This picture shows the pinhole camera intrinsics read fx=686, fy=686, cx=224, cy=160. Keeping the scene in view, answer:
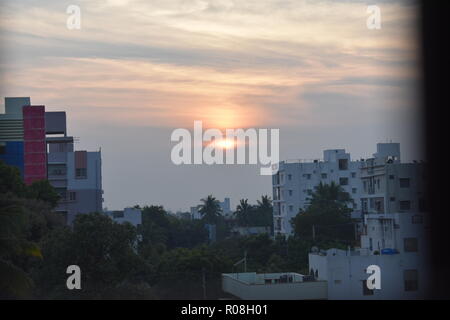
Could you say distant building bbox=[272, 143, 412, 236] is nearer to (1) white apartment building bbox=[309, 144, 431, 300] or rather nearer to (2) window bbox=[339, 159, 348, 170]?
(2) window bbox=[339, 159, 348, 170]

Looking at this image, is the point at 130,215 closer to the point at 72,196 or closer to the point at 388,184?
the point at 72,196

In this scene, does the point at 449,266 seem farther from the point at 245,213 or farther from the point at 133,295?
the point at 245,213

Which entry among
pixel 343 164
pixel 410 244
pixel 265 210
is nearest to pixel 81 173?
pixel 343 164

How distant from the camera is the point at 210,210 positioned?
24812 mm

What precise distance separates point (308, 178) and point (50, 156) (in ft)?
26.9

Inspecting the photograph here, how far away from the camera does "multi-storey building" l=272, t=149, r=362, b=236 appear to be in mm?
20266

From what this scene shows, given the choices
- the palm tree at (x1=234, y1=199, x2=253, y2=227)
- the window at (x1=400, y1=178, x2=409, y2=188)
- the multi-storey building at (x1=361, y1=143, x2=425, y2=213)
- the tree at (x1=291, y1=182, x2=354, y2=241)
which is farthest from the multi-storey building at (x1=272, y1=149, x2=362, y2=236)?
the window at (x1=400, y1=178, x2=409, y2=188)

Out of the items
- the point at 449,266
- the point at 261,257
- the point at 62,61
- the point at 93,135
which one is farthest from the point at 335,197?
the point at 449,266

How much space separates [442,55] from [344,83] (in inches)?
212

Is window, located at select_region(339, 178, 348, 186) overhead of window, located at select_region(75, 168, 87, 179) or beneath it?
beneath

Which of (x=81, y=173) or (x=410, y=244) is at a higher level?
(x=81, y=173)

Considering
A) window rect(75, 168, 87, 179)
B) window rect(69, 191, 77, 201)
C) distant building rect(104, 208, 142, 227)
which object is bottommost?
distant building rect(104, 208, 142, 227)
